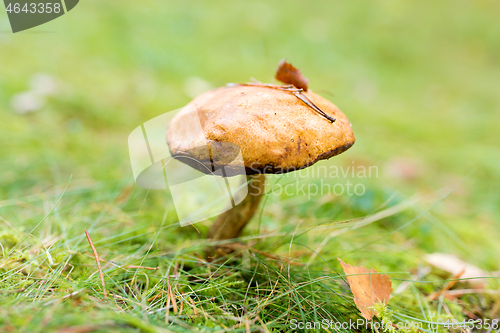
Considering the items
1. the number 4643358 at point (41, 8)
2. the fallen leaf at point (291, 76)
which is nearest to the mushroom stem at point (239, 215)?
the fallen leaf at point (291, 76)

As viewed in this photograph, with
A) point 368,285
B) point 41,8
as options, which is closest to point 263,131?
point 368,285

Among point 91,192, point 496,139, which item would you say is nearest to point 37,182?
point 91,192

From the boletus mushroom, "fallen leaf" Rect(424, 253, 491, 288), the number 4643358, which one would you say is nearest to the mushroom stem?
the boletus mushroom

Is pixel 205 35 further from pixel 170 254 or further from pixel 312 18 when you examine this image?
pixel 170 254
